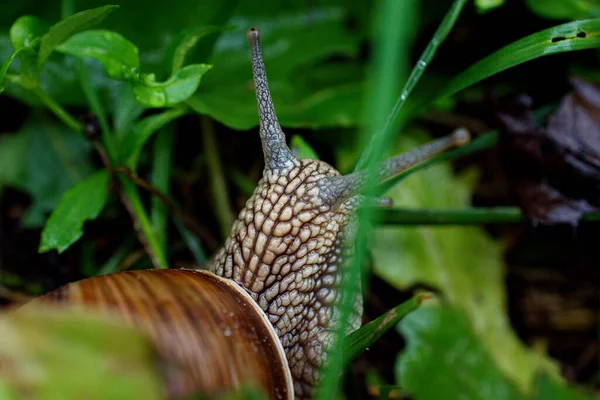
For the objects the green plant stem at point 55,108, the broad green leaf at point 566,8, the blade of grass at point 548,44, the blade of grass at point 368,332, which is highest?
the broad green leaf at point 566,8

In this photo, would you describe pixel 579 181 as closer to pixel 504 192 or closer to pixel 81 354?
pixel 504 192

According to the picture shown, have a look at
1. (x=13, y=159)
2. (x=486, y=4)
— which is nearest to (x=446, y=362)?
(x=486, y=4)

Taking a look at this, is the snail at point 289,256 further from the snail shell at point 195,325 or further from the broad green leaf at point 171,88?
the broad green leaf at point 171,88

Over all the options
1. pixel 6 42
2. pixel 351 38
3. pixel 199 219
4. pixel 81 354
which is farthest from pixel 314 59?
pixel 81 354

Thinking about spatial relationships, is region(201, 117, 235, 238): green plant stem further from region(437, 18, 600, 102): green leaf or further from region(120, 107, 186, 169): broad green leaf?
region(437, 18, 600, 102): green leaf

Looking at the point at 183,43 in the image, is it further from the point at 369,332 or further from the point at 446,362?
the point at 446,362

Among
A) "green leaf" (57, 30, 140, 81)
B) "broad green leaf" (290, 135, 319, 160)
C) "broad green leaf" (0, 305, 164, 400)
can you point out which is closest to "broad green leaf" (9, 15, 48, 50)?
"green leaf" (57, 30, 140, 81)

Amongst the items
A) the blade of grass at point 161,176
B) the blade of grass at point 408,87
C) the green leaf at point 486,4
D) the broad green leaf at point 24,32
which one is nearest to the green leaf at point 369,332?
the blade of grass at point 408,87
